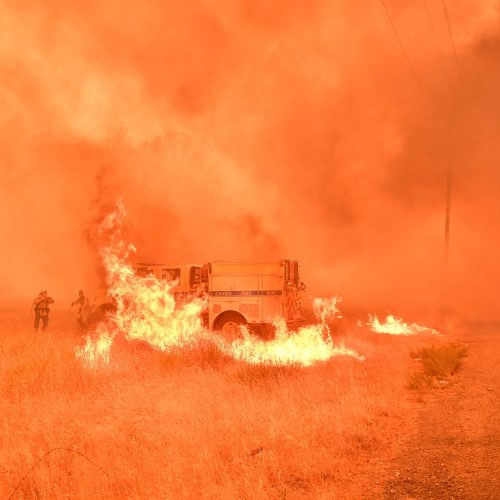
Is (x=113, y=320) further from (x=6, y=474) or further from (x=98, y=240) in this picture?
(x=6, y=474)

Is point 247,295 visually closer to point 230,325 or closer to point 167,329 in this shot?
point 230,325

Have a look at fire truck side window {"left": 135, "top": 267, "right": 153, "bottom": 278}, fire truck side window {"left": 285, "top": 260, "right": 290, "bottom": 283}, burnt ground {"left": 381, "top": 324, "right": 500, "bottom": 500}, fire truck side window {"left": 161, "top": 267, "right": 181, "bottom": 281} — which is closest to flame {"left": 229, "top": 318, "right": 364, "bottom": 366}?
fire truck side window {"left": 285, "top": 260, "right": 290, "bottom": 283}

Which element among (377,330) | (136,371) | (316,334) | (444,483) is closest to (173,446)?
(444,483)

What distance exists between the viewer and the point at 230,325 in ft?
52.8

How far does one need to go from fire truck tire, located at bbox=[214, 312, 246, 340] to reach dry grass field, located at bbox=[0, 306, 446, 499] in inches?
120

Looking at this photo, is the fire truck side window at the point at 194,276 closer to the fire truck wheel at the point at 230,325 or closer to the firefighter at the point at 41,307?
the fire truck wheel at the point at 230,325

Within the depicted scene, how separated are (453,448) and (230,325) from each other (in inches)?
379

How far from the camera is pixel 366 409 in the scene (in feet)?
28.8

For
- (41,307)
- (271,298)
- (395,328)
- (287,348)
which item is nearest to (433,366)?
(287,348)

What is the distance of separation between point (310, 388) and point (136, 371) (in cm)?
393

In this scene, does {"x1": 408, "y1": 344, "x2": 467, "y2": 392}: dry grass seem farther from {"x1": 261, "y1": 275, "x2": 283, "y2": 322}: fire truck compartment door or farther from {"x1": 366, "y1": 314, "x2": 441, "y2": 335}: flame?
{"x1": 366, "y1": 314, "x2": 441, "y2": 335}: flame

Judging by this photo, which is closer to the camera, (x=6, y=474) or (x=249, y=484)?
(x=249, y=484)

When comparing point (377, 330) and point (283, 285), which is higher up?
point (283, 285)

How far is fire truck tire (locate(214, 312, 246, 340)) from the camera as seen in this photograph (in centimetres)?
1592
